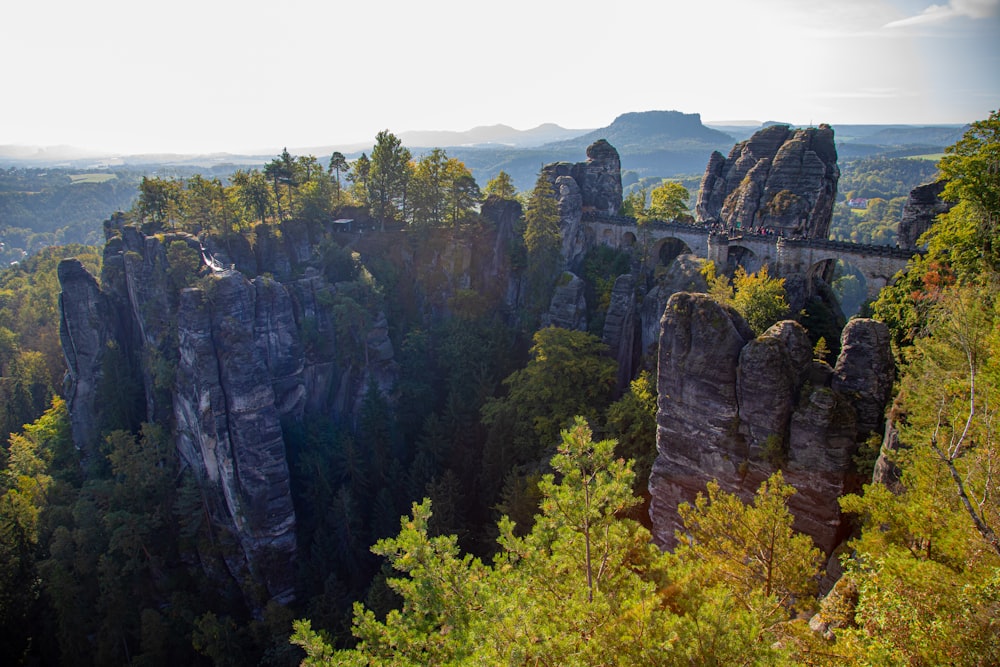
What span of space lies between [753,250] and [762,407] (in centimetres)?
2363

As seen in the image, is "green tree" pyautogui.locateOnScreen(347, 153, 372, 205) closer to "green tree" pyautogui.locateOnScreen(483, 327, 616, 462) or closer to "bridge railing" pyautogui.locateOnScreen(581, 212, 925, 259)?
"bridge railing" pyautogui.locateOnScreen(581, 212, 925, 259)

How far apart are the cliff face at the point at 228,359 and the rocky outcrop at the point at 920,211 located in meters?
38.9

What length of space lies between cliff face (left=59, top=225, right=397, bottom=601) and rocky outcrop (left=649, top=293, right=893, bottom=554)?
90.7 feet

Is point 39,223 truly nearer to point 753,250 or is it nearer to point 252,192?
point 252,192

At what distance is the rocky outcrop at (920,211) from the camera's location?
33344mm

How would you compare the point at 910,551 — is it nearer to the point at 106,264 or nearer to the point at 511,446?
the point at 511,446

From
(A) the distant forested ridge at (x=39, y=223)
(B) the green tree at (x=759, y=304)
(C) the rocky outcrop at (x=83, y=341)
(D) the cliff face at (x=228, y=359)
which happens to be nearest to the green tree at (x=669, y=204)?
(B) the green tree at (x=759, y=304)

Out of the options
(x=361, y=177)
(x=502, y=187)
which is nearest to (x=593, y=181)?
(x=502, y=187)

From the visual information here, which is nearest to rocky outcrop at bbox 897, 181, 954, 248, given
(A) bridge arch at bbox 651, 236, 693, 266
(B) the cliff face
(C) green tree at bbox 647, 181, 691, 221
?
(A) bridge arch at bbox 651, 236, 693, 266

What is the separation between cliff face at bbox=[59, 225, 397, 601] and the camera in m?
37.2

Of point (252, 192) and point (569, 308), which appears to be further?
point (252, 192)

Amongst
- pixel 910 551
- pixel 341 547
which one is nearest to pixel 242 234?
pixel 341 547

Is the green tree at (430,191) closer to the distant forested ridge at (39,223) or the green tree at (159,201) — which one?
the green tree at (159,201)

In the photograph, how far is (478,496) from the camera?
126 ft
